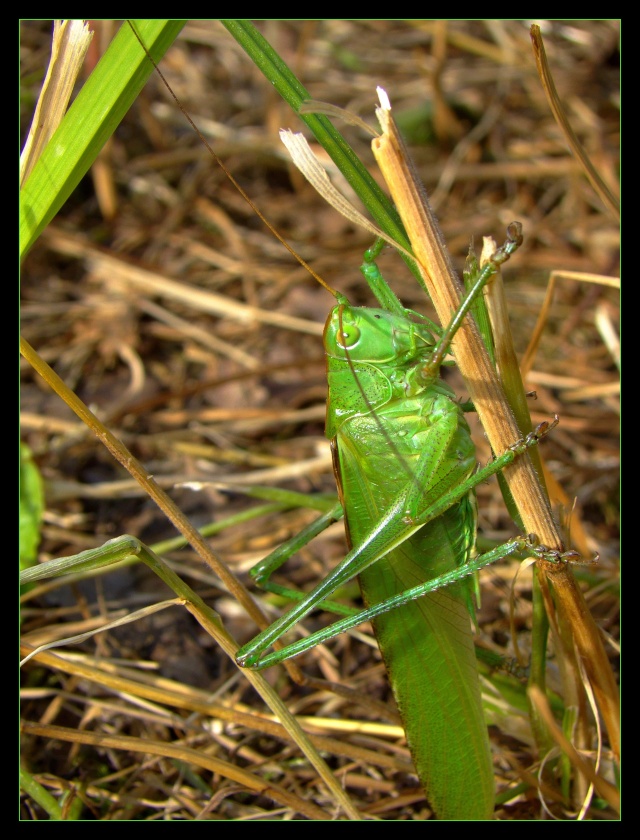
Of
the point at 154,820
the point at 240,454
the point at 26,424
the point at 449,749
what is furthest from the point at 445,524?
the point at 26,424

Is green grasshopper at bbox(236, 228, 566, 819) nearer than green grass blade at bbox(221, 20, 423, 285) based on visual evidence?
No

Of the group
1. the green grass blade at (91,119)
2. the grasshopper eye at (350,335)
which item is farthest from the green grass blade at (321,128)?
the grasshopper eye at (350,335)

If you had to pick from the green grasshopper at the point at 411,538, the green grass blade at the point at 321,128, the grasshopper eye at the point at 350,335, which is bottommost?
the green grasshopper at the point at 411,538

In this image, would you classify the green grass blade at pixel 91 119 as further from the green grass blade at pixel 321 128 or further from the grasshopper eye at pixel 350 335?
the grasshopper eye at pixel 350 335

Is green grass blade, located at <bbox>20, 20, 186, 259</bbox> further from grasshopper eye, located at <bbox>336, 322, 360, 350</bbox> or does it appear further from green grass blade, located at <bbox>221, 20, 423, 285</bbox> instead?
grasshopper eye, located at <bbox>336, 322, 360, 350</bbox>

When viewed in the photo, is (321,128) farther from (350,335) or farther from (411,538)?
(411,538)

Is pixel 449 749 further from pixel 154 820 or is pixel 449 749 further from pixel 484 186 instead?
pixel 484 186

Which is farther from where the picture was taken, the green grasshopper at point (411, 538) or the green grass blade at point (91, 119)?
the green grasshopper at point (411, 538)

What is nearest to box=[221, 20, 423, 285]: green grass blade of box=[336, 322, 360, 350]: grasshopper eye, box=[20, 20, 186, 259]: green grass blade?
box=[20, 20, 186, 259]: green grass blade
